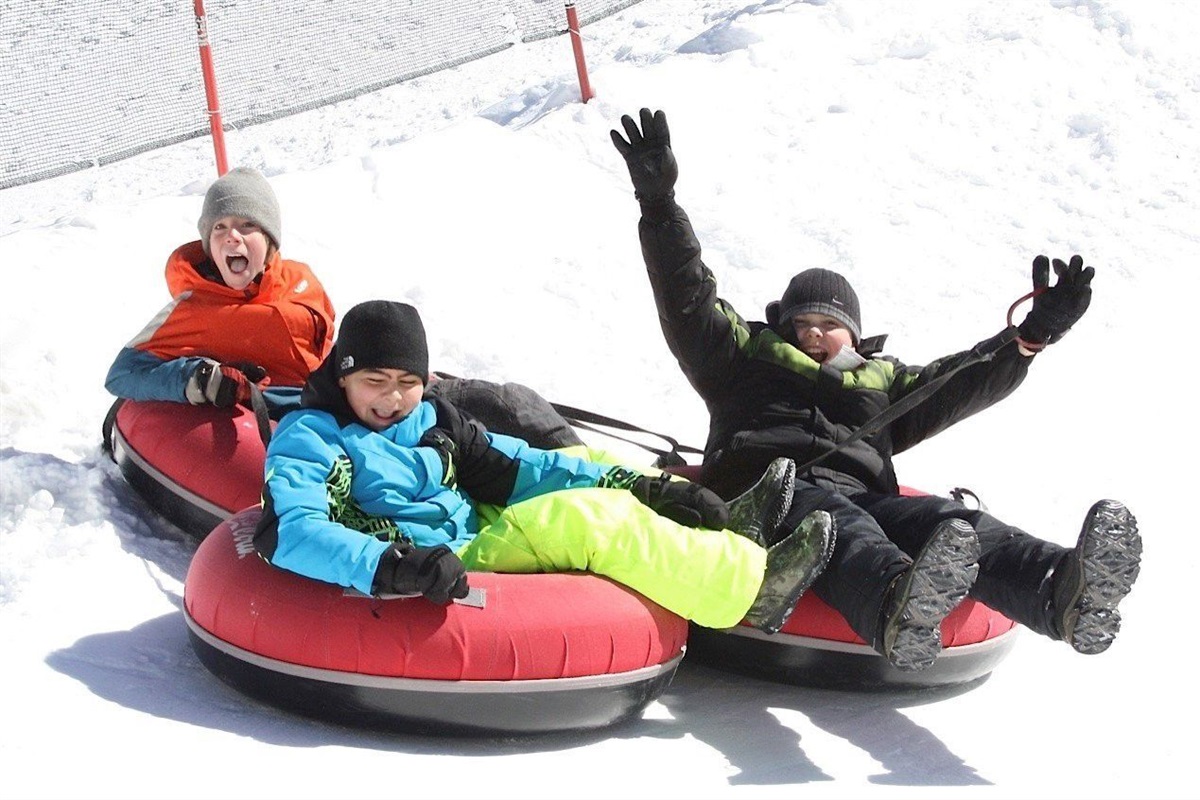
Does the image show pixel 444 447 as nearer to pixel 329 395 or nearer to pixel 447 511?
pixel 447 511

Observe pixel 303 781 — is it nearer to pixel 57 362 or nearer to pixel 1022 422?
pixel 57 362

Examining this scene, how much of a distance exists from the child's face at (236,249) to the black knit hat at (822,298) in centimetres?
163

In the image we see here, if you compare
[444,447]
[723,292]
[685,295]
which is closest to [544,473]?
[444,447]

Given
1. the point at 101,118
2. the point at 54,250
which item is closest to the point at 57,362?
the point at 54,250

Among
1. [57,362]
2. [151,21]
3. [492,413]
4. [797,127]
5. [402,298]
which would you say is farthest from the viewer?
[151,21]

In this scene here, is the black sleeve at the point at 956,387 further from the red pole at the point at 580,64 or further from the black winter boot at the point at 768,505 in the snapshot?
the red pole at the point at 580,64

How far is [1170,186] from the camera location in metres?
7.42

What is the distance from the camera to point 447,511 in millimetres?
3775

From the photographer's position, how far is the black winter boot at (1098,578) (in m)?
3.38

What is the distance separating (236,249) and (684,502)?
5.55ft

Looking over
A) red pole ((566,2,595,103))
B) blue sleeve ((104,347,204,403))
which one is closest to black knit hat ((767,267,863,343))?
blue sleeve ((104,347,204,403))

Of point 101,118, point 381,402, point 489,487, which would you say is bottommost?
point 489,487

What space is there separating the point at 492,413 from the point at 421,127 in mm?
4786

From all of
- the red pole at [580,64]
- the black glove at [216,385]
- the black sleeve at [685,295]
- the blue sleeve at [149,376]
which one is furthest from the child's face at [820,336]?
the red pole at [580,64]
